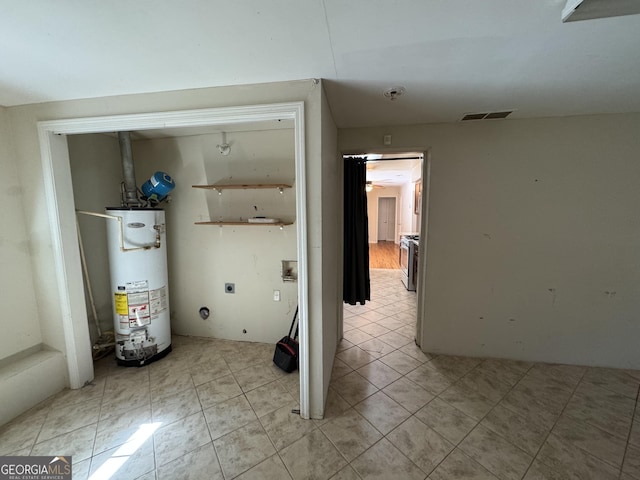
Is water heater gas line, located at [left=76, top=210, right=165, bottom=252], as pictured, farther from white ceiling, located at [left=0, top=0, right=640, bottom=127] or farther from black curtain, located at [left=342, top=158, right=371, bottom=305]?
black curtain, located at [left=342, top=158, right=371, bottom=305]

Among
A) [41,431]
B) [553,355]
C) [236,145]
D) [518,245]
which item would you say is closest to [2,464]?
[41,431]

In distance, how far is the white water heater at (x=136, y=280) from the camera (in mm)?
2203

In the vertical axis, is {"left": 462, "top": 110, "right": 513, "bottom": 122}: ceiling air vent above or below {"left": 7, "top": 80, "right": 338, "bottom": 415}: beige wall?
above

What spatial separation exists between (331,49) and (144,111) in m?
1.39

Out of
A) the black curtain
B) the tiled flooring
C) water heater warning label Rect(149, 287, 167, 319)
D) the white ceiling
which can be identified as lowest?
the tiled flooring

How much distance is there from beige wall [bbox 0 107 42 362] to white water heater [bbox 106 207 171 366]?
52 cm

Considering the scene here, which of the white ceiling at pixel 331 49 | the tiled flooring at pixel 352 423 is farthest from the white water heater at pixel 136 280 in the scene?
the white ceiling at pixel 331 49

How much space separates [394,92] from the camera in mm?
1684

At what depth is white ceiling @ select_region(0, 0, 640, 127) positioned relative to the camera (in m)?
0.98

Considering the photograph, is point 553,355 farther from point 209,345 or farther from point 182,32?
point 182,32

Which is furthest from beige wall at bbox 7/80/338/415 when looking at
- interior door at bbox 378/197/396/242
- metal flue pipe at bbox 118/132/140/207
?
interior door at bbox 378/197/396/242

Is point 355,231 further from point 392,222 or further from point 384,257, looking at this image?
point 392,222

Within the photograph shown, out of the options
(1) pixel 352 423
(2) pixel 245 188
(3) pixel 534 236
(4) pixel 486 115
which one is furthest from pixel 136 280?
(3) pixel 534 236

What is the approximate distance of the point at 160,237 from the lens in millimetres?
2395
